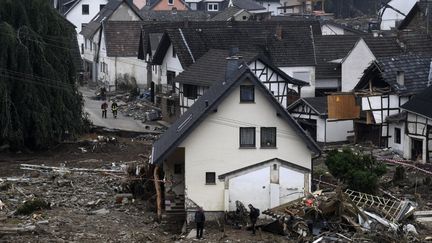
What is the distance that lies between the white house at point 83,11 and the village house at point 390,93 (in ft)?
151

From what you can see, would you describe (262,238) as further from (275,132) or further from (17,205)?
(17,205)

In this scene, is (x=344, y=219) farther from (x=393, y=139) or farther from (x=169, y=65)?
(x=169, y=65)

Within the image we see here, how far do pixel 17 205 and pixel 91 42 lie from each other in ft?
149

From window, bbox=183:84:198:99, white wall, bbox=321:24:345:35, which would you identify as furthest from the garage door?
white wall, bbox=321:24:345:35

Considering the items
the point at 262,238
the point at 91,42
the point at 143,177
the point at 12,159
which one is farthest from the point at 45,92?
the point at 91,42

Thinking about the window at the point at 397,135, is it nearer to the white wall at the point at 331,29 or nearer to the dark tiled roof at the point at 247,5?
the white wall at the point at 331,29

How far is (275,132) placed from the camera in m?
28.1

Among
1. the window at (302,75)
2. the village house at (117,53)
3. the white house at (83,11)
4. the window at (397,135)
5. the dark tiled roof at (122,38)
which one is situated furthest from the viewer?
the white house at (83,11)

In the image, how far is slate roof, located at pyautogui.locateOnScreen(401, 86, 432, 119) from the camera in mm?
38625

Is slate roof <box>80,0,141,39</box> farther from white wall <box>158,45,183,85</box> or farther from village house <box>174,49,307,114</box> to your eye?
village house <box>174,49,307,114</box>

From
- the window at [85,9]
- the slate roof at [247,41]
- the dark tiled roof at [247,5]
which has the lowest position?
the slate roof at [247,41]

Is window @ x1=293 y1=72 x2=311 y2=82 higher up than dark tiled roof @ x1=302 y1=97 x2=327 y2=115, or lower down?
higher up

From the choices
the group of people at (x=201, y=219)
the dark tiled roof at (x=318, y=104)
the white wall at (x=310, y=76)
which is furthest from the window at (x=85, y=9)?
the group of people at (x=201, y=219)

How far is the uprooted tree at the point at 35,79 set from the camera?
39594 millimetres
